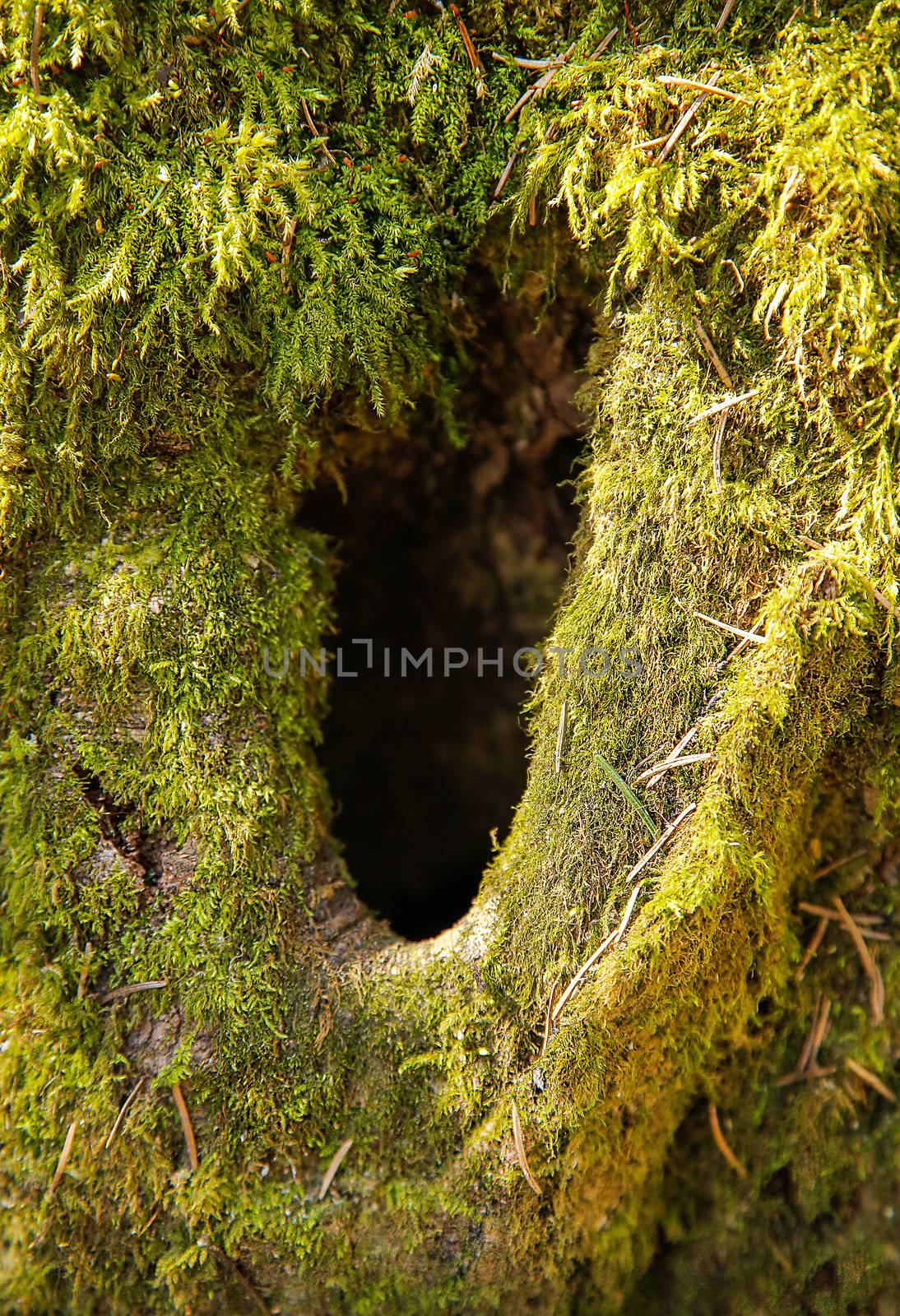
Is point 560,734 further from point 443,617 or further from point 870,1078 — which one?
point 443,617

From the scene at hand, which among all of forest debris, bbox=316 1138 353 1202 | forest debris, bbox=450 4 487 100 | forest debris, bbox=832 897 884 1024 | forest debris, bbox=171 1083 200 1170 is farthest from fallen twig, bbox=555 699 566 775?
forest debris, bbox=450 4 487 100

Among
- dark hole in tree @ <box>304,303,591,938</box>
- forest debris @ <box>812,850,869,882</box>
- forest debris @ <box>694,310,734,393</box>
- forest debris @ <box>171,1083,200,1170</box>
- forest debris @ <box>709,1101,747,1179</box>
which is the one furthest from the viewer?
dark hole in tree @ <box>304,303,591,938</box>

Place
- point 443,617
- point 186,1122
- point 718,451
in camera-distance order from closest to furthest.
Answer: point 718,451 → point 186,1122 → point 443,617

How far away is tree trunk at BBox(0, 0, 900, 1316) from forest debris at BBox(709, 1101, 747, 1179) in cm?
12

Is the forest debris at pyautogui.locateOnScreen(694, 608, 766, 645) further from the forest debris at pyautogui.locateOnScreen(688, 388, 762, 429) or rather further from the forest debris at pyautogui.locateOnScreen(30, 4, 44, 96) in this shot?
the forest debris at pyautogui.locateOnScreen(30, 4, 44, 96)

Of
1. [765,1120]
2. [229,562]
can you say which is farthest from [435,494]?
[765,1120]

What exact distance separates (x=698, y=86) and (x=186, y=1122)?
7.59 ft

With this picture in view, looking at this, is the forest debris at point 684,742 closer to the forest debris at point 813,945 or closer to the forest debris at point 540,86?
the forest debris at point 813,945

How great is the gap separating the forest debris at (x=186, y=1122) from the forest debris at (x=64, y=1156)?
23cm

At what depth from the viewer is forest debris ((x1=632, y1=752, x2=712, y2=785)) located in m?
1.58

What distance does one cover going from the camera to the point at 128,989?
1.71 metres

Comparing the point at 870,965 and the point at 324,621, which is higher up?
the point at 324,621

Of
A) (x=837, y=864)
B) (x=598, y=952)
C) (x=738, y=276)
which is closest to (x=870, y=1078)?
(x=837, y=864)

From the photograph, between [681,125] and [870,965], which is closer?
[681,125]
